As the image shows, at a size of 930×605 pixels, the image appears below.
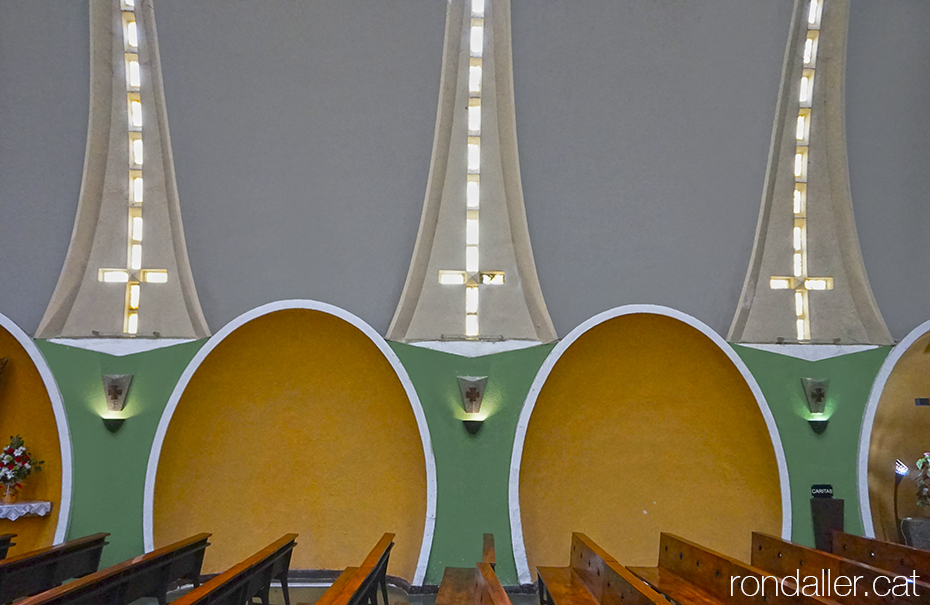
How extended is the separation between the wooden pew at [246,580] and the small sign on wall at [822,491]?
449cm

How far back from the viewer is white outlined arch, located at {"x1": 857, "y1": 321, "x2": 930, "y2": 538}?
6008 millimetres

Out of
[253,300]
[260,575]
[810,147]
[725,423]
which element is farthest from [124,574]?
[810,147]

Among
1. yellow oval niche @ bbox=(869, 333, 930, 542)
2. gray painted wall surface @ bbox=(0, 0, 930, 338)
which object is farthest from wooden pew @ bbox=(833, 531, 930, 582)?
gray painted wall surface @ bbox=(0, 0, 930, 338)

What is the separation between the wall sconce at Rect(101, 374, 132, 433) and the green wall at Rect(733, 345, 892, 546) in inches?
216

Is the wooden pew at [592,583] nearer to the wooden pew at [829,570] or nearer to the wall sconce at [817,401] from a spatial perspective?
the wooden pew at [829,570]

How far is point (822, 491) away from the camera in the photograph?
19.9ft

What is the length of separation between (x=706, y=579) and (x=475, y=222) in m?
3.56

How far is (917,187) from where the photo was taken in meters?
6.44

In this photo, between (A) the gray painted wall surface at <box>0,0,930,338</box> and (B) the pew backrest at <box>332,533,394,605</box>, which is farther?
(A) the gray painted wall surface at <box>0,0,930,338</box>

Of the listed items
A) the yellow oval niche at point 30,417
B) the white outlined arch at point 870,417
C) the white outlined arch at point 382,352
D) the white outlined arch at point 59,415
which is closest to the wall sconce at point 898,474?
the white outlined arch at point 870,417

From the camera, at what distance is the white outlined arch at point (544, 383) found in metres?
5.88

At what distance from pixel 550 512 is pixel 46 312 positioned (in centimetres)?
490

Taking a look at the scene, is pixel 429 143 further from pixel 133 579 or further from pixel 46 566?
pixel 46 566

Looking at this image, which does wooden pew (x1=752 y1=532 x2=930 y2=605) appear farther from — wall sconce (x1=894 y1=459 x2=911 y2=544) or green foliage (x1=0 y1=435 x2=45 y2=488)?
green foliage (x1=0 y1=435 x2=45 y2=488)
